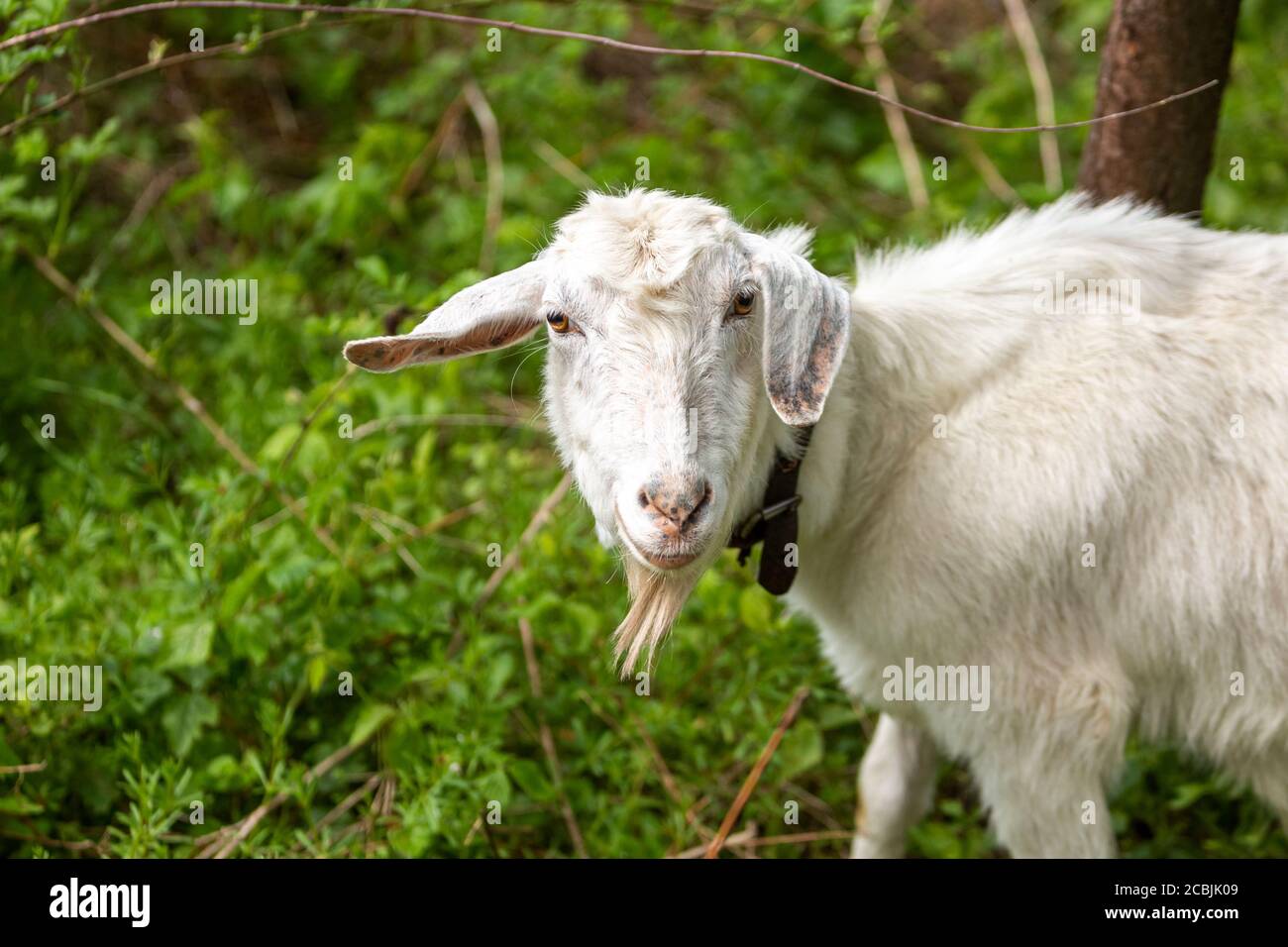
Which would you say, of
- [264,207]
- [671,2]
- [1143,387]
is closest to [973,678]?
[1143,387]

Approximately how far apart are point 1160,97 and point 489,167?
131 inches

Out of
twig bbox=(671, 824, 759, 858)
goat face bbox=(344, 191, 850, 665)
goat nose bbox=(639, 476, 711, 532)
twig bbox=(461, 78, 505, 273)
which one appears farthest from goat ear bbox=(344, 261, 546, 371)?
twig bbox=(461, 78, 505, 273)

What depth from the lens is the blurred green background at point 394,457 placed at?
156 inches

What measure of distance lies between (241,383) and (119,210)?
2.06 meters

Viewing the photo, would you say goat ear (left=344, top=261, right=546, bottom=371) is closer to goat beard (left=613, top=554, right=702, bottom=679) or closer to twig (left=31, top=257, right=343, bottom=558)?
goat beard (left=613, top=554, right=702, bottom=679)

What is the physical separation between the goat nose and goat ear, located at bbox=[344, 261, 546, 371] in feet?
2.21

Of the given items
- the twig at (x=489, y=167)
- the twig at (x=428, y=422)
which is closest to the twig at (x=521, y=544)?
the twig at (x=428, y=422)

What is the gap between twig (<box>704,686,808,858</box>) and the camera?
3.86 metres

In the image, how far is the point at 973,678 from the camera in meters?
3.40

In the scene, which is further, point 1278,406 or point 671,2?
point 671,2

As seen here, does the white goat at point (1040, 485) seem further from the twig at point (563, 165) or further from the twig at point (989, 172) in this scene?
the twig at point (563, 165)

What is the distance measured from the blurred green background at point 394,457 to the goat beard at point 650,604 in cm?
78

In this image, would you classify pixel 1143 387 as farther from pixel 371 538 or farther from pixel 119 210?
pixel 119 210

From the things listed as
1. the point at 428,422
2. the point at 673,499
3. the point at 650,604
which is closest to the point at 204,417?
the point at 428,422
